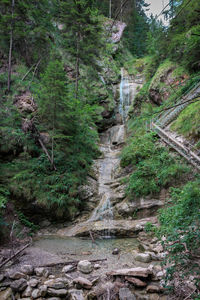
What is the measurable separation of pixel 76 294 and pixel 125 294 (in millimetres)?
1052

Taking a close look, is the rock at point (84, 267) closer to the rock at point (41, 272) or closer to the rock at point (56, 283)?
the rock at point (56, 283)

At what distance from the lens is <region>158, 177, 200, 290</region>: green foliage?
10.4 feet

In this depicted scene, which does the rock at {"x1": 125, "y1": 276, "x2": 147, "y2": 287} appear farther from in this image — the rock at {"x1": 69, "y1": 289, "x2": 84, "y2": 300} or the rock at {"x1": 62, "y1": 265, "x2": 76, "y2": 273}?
the rock at {"x1": 62, "y1": 265, "x2": 76, "y2": 273}

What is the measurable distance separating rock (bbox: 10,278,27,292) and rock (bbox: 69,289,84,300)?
1070 mm

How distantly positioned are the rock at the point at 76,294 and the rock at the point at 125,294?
82cm

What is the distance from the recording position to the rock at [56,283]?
3775 mm

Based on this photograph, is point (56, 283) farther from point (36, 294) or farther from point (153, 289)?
point (153, 289)

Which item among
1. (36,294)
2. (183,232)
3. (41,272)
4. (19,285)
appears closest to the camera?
(183,232)

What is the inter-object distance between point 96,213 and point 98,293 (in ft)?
19.8

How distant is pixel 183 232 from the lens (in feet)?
11.5

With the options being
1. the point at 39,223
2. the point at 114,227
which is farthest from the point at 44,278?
the point at 39,223

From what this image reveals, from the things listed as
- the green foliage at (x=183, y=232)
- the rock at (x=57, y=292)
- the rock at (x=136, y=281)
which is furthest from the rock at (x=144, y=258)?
the rock at (x=57, y=292)

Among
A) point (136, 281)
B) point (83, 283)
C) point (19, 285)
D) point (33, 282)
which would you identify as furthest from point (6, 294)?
point (136, 281)

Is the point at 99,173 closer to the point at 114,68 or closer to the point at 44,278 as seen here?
the point at 44,278
